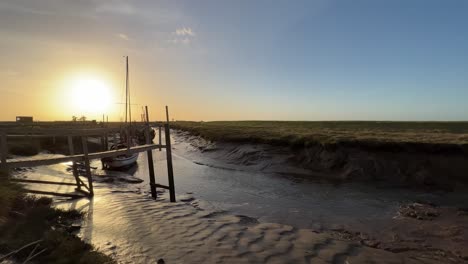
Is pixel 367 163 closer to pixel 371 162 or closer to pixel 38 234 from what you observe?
pixel 371 162

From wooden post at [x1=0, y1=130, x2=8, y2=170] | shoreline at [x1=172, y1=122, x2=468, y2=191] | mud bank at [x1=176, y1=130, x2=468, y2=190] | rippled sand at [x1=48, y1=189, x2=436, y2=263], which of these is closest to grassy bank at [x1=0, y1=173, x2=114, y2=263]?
rippled sand at [x1=48, y1=189, x2=436, y2=263]

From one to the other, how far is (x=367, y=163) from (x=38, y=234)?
70.9ft

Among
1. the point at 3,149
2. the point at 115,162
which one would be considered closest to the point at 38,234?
the point at 3,149

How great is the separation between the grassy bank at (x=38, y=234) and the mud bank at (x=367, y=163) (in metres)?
18.2

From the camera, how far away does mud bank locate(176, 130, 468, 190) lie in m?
20.5

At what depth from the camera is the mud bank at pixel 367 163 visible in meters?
20.5

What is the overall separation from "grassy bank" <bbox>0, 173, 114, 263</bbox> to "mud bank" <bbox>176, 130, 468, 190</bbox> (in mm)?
18200

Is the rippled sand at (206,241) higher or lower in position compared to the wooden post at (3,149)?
lower

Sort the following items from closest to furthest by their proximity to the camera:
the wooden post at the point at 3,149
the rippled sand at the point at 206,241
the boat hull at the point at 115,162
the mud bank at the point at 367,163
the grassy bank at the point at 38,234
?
the grassy bank at the point at 38,234, the rippled sand at the point at 206,241, the wooden post at the point at 3,149, the mud bank at the point at 367,163, the boat hull at the point at 115,162

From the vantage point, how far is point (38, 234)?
8547 mm

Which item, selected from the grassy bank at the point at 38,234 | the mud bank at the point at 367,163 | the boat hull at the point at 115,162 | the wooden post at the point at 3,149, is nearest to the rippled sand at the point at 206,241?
the grassy bank at the point at 38,234

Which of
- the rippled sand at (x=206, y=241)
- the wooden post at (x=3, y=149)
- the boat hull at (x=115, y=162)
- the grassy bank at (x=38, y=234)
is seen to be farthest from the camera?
the boat hull at (x=115, y=162)

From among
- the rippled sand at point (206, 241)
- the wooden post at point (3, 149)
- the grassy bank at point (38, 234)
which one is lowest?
the rippled sand at point (206, 241)

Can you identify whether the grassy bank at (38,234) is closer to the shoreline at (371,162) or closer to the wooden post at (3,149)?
the wooden post at (3,149)
